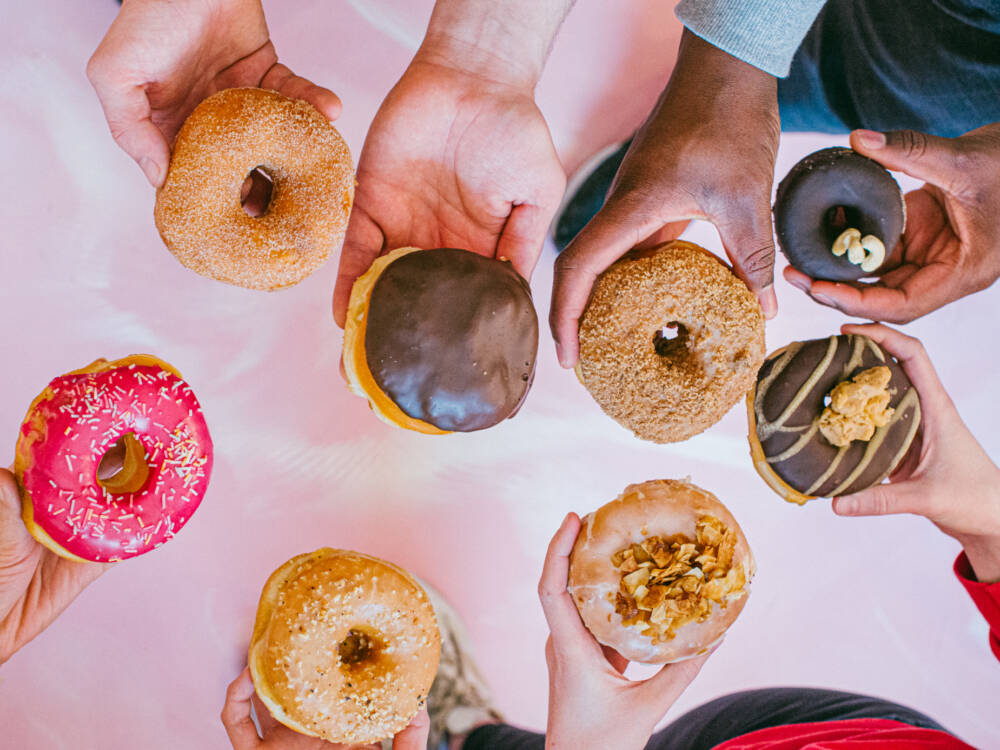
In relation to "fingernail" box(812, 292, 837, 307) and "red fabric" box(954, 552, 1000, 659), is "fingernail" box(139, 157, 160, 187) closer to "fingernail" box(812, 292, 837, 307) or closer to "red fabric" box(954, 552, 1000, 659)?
"fingernail" box(812, 292, 837, 307)

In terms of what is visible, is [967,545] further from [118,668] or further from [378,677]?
[118,668]

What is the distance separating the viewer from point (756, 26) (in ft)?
5.81

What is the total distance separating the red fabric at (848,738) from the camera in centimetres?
182

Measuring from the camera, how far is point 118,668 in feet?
7.43

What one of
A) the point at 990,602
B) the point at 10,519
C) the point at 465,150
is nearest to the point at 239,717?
the point at 10,519

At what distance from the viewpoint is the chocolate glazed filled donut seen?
5.04 ft

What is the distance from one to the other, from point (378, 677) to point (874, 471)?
1.52 meters

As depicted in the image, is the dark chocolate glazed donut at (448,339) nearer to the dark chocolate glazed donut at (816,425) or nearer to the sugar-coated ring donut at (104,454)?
the sugar-coated ring donut at (104,454)

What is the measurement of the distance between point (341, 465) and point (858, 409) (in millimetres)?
1634

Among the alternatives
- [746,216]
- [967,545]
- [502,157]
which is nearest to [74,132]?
[502,157]

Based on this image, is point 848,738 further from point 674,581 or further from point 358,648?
point 358,648

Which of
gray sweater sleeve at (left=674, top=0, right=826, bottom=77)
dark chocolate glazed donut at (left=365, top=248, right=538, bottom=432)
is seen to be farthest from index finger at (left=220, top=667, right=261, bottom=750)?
gray sweater sleeve at (left=674, top=0, right=826, bottom=77)

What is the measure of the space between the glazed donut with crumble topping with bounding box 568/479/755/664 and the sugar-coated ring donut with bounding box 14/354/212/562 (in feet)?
3.49

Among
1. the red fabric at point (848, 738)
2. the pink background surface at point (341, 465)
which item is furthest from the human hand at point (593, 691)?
the pink background surface at point (341, 465)
